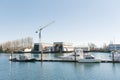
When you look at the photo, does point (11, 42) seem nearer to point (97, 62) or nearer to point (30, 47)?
point (30, 47)

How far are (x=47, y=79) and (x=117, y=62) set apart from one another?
26706mm

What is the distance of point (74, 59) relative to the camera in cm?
6297

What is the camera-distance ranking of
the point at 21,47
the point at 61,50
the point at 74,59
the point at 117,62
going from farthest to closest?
the point at 21,47 < the point at 61,50 < the point at 74,59 < the point at 117,62

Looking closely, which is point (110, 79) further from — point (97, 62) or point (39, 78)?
point (97, 62)

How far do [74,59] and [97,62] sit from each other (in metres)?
7.62

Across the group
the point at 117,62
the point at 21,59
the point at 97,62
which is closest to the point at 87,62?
the point at 97,62

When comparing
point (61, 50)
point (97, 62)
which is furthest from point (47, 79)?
point (61, 50)

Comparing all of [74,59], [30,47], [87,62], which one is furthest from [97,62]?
[30,47]

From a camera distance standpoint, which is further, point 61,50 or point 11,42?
point 11,42

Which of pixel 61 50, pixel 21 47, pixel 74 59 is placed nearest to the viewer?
pixel 74 59

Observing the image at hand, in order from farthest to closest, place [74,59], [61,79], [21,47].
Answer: [21,47], [74,59], [61,79]

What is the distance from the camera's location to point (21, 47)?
6900 inches

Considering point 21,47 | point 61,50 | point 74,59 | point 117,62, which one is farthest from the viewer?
point 21,47

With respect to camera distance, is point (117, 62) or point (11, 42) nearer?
point (117, 62)
